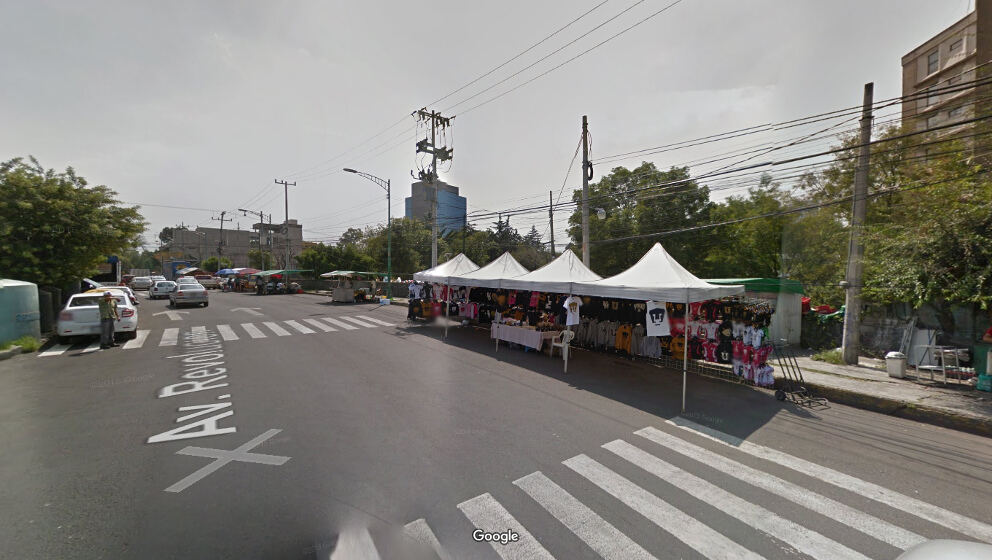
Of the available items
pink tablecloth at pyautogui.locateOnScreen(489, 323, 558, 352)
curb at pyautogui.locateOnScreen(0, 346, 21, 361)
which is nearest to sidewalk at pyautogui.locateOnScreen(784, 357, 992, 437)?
pink tablecloth at pyautogui.locateOnScreen(489, 323, 558, 352)

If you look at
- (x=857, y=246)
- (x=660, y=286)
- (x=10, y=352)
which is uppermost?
(x=857, y=246)

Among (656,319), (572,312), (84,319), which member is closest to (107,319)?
(84,319)

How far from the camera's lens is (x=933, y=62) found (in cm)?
3316

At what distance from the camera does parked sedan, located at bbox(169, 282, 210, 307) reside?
68.9ft

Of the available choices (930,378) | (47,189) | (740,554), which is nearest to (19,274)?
(47,189)

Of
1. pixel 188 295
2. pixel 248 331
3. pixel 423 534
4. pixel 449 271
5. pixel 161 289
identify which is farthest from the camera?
pixel 161 289

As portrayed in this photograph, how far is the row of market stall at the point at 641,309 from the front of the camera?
26.0 ft

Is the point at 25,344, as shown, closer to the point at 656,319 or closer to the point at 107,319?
the point at 107,319

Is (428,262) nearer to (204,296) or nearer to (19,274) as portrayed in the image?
(204,296)

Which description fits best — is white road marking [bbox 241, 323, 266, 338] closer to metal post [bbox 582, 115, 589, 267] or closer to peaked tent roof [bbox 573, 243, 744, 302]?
peaked tent roof [bbox 573, 243, 744, 302]

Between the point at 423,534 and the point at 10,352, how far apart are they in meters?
13.2

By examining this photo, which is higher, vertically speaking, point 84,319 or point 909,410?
point 84,319

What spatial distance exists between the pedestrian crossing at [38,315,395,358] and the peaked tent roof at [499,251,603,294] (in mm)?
7496

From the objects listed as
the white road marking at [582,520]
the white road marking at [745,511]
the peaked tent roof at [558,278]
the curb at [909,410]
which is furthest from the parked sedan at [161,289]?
the curb at [909,410]
